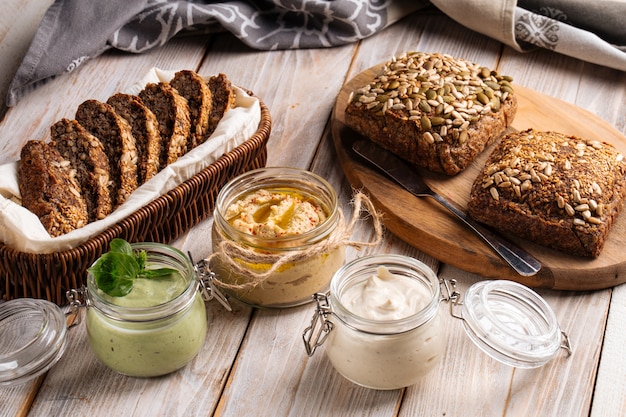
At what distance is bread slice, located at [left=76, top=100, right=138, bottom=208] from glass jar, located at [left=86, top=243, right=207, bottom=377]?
1.48ft

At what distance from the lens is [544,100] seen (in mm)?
3406

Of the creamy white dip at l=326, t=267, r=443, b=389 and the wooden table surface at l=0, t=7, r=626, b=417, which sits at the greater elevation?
the creamy white dip at l=326, t=267, r=443, b=389

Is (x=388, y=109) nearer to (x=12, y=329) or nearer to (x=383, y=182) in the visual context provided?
(x=383, y=182)

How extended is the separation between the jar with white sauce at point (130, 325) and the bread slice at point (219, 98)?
79 cm

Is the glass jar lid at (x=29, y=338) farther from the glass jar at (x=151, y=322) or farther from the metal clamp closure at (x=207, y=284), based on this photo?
the metal clamp closure at (x=207, y=284)

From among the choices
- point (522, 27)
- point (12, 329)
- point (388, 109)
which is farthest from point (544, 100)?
point (12, 329)

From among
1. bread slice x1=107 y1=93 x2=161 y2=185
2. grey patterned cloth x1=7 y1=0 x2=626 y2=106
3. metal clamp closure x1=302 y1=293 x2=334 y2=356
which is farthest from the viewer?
grey patterned cloth x1=7 y1=0 x2=626 y2=106

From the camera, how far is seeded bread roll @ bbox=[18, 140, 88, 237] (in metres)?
2.49

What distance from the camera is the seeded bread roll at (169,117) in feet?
9.17

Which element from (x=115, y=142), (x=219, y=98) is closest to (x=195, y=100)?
(x=219, y=98)

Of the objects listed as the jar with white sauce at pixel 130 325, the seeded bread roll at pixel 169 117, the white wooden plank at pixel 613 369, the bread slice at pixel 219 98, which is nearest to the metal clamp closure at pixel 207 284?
the jar with white sauce at pixel 130 325

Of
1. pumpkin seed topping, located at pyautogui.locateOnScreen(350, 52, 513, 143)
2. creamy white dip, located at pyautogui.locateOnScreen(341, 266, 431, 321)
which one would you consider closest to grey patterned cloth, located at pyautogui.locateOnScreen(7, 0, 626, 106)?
pumpkin seed topping, located at pyautogui.locateOnScreen(350, 52, 513, 143)

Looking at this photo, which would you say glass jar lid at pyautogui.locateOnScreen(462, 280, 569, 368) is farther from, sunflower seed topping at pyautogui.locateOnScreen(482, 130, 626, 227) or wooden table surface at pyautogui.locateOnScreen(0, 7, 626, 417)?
sunflower seed topping at pyautogui.locateOnScreen(482, 130, 626, 227)

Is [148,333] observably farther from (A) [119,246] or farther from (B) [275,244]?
(B) [275,244]
